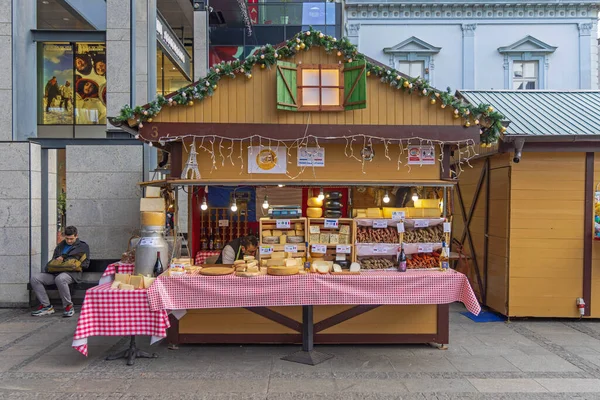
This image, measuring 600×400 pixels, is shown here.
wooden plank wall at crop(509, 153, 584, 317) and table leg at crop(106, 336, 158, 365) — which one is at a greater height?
wooden plank wall at crop(509, 153, 584, 317)

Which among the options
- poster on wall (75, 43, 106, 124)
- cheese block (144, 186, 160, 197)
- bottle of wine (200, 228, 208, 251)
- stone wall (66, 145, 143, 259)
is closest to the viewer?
cheese block (144, 186, 160, 197)

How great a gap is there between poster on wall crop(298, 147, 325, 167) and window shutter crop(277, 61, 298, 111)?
0.74 meters

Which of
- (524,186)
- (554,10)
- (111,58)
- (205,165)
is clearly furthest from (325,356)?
(554,10)

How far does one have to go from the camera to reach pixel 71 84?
11430 mm

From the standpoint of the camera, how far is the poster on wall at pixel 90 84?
11.2 meters

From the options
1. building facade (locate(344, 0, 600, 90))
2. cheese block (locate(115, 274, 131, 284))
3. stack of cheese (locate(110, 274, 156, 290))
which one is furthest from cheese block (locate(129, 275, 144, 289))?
building facade (locate(344, 0, 600, 90))

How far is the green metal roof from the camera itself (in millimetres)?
8484

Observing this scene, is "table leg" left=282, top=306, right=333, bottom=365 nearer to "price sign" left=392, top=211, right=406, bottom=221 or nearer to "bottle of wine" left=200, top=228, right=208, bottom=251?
"price sign" left=392, top=211, right=406, bottom=221

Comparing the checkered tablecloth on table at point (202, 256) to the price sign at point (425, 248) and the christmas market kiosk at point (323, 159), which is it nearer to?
the christmas market kiosk at point (323, 159)

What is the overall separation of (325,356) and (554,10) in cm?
1650

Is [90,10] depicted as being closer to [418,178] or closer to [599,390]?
[418,178]

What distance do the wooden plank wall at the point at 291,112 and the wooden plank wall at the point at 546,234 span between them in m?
2.45

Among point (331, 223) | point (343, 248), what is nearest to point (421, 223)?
point (343, 248)

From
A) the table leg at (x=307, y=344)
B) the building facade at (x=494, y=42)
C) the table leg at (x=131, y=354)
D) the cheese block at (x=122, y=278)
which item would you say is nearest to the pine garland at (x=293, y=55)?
the cheese block at (x=122, y=278)
